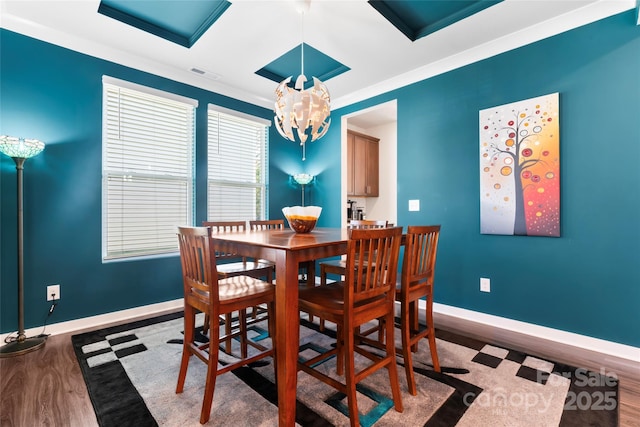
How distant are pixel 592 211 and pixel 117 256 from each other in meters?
4.30

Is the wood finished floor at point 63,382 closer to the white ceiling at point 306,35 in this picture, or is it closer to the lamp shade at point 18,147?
the lamp shade at point 18,147

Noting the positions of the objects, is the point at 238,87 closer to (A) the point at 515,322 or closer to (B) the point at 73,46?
(B) the point at 73,46

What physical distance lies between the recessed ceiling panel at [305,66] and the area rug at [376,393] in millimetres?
2829

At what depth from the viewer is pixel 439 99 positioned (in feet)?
10.1

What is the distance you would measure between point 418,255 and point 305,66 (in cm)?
258

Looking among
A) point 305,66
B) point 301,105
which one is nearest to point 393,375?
point 301,105

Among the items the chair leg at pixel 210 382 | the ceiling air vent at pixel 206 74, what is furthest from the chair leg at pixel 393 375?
the ceiling air vent at pixel 206 74

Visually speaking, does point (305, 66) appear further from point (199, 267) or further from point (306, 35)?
point (199, 267)

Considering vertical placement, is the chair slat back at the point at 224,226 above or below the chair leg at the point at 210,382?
above

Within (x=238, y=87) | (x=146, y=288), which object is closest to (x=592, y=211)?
(x=238, y=87)

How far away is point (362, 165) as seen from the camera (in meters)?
4.99

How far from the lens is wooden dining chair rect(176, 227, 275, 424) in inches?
55.3

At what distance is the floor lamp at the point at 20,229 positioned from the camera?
208 centimetres

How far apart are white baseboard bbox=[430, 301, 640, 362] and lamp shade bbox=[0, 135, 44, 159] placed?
3.95m
